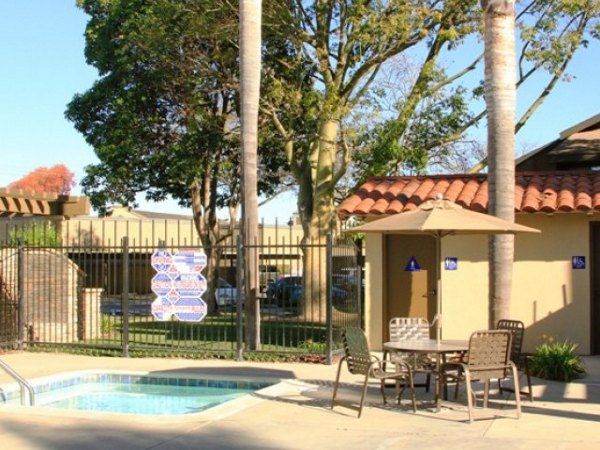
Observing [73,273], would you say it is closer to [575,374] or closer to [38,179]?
[575,374]

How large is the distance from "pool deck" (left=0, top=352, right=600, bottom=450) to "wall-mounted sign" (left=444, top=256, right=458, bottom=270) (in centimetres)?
404

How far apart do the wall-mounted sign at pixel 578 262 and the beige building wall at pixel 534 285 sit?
0.06 m

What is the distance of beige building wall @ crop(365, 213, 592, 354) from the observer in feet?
45.3

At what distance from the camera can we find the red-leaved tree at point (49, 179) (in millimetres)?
88750

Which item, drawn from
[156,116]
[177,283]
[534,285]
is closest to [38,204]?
[177,283]

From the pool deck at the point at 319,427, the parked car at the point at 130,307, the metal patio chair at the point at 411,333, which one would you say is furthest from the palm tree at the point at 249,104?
the pool deck at the point at 319,427

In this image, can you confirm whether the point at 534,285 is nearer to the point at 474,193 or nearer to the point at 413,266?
the point at 474,193

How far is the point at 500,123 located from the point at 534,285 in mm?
4762

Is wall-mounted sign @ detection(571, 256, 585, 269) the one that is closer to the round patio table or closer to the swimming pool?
the round patio table

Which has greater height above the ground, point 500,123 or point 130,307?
point 500,123

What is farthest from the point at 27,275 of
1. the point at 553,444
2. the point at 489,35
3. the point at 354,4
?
the point at 553,444

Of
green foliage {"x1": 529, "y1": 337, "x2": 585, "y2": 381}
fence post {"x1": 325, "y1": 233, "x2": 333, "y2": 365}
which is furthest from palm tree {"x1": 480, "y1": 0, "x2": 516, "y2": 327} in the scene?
fence post {"x1": 325, "y1": 233, "x2": 333, "y2": 365}

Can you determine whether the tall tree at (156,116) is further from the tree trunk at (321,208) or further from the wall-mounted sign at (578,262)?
the wall-mounted sign at (578,262)

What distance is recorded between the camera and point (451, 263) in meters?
14.6
